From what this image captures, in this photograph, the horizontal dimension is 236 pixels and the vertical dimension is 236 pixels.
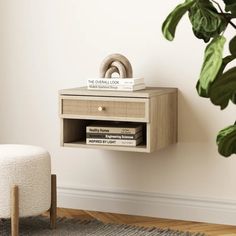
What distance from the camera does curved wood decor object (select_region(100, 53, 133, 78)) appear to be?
10.5ft

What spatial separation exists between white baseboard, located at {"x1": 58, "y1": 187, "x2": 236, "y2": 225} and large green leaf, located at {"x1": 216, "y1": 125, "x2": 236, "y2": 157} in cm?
219

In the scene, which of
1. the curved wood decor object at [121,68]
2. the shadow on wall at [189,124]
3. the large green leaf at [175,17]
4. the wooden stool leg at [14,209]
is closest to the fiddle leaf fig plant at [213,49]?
the large green leaf at [175,17]

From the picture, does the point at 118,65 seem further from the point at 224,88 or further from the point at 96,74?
the point at 224,88

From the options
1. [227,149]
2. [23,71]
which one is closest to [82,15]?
[23,71]

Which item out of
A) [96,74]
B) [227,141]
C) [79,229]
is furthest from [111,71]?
[227,141]

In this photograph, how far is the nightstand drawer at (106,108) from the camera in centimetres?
299

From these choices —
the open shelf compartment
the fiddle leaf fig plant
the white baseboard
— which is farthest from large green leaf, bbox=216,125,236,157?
the white baseboard

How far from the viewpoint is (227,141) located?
1.09 m

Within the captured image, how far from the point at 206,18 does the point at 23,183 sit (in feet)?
6.43

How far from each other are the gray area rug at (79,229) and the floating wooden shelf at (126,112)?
0.40 meters

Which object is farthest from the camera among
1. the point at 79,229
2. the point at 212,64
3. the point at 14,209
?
the point at 79,229

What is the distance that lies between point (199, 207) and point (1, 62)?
56.3 inches

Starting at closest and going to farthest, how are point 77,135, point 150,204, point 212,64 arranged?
point 212,64 < point 77,135 < point 150,204

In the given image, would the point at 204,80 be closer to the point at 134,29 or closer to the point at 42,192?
the point at 42,192
